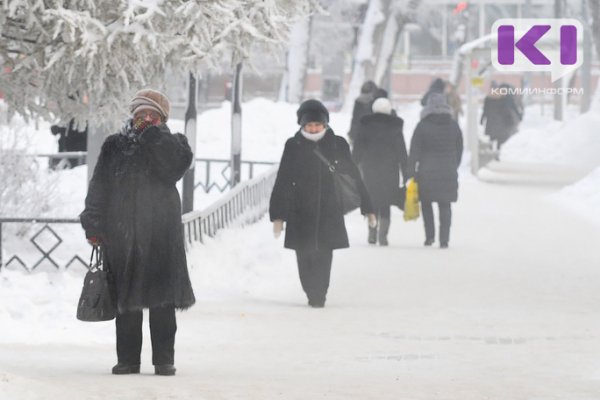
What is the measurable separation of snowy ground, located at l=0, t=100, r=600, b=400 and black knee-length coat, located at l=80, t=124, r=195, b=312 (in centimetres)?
47

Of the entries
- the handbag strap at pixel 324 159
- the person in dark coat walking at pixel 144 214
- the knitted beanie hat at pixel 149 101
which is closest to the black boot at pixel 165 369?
the person in dark coat walking at pixel 144 214

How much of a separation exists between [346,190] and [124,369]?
473cm

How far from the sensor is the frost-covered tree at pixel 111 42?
12633mm

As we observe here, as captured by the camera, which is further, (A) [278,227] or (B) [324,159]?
(B) [324,159]

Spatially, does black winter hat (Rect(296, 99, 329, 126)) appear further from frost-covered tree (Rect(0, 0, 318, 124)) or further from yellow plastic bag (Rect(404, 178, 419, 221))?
yellow plastic bag (Rect(404, 178, 419, 221))

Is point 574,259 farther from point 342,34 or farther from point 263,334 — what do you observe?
point 342,34

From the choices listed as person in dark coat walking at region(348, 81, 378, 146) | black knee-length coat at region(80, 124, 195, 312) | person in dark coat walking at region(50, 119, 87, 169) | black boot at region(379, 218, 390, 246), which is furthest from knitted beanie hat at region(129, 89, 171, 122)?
person in dark coat walking at region(50, 119, 87, 169)

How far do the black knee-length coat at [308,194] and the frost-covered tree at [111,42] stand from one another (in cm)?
109

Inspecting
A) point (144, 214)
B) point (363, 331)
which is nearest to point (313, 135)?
point (363, 331)

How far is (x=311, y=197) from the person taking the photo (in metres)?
12.9

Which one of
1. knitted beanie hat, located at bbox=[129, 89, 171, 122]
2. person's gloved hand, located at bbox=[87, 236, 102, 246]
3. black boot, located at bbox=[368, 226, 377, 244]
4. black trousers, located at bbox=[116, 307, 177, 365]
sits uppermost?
knitted beanie hat, located at bbox=[129, 89, 171, 122]

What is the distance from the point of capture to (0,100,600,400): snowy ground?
328 inches

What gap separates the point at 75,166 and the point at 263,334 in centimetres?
1228

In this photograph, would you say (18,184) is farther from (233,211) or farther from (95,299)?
(95,299)
